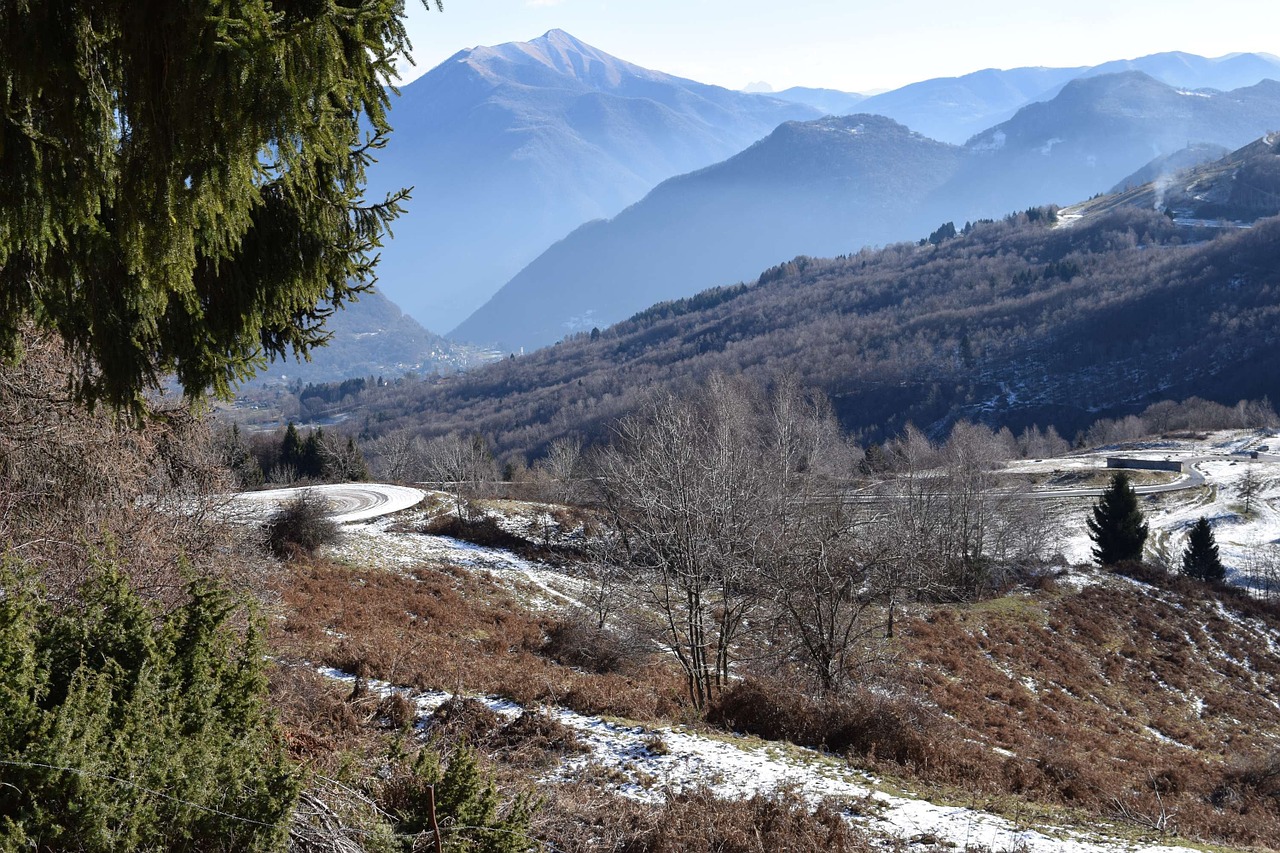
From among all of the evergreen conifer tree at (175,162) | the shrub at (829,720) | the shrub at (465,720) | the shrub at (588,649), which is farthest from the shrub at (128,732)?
the shrub at (588,649)

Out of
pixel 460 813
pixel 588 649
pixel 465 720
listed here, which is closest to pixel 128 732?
pixel 460 813

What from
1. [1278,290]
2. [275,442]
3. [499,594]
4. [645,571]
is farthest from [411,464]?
[1278,290]

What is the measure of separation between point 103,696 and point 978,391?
474 ft

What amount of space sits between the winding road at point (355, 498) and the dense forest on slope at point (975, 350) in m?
72.0

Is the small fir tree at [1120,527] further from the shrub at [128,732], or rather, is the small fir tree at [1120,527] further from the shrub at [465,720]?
the shrub at [128,732]

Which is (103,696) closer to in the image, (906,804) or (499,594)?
(906,804)

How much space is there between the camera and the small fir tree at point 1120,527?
42312 millimetres

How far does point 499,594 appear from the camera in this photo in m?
23.5

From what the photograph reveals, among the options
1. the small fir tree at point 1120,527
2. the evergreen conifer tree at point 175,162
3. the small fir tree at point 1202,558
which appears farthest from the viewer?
the small fir tree at point 1120,527

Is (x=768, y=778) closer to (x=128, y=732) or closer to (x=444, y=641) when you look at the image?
(x=128, y=732)

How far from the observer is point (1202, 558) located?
4194cm

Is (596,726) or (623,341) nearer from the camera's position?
(596,726)

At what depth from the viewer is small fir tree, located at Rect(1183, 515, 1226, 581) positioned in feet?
136

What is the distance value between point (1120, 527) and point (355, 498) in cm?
3898
